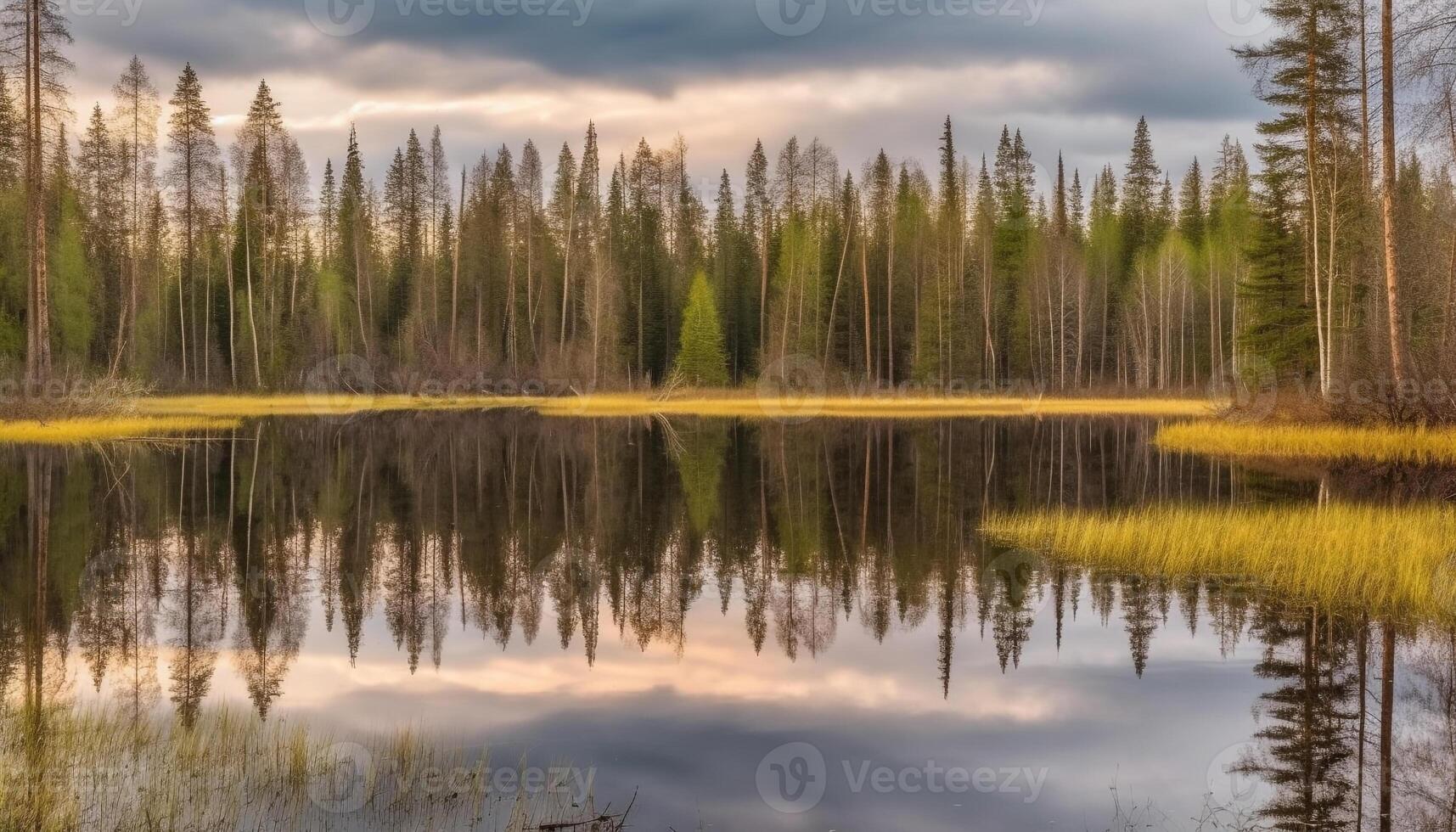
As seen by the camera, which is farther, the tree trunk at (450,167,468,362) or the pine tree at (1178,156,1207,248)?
the pine tree at (1178,156,1207,248)

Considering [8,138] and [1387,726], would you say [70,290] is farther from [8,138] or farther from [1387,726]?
[1387,726]

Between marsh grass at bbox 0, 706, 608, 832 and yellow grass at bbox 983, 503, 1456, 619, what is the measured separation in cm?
992

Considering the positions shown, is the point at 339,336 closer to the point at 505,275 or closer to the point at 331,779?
the point at 505,275

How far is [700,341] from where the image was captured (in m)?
55.8

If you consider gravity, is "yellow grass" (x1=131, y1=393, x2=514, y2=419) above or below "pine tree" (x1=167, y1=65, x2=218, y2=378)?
below

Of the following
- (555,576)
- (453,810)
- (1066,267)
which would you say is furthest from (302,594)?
(1066,267)

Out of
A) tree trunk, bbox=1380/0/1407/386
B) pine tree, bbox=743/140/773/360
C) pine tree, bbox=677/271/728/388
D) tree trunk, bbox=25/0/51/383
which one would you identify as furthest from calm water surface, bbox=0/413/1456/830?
pine tree, bbox=743/140/773/360

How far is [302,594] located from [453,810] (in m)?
7.41

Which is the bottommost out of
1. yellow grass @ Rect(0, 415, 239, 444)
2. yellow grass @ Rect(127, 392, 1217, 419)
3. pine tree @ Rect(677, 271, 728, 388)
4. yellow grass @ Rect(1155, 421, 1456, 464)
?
yellow grass @ Rect(1155, 421, 1456, 464)

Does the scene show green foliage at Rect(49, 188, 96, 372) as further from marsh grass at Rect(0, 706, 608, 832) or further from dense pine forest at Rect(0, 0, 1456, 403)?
marsh grass at Rect(0, 706, 608, 832)

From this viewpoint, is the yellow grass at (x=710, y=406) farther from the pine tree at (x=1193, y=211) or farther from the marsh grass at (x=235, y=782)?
the marsh grass at (x=235, y=782)

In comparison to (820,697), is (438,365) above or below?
above

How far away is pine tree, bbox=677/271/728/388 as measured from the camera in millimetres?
55656

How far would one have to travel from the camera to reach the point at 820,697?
943cm
